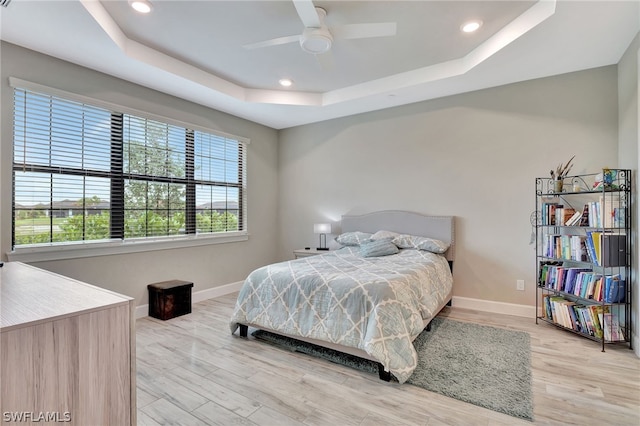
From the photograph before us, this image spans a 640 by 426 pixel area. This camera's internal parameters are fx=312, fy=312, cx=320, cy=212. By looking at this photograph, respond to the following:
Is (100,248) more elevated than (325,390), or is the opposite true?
(100,248)

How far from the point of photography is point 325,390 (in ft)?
7.02

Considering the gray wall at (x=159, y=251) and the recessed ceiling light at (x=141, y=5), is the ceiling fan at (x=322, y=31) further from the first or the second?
the gray wall at (x=159, y=251)

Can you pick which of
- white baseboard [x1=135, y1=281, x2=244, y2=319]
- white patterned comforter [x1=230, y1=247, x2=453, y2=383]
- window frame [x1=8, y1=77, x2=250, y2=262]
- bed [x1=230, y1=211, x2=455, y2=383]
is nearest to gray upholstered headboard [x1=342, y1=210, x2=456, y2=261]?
bed [x1=230, y1=211, x2=455, y2=383]

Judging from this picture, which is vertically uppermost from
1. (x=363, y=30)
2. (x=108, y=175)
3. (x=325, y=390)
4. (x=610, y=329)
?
(x=363, y=30)

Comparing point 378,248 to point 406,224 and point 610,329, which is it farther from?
point 610,329

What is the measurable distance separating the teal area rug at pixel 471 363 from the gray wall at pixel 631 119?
3.18 feet

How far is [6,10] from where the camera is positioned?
7.54 feet

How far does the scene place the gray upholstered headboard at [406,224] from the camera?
13.1ft

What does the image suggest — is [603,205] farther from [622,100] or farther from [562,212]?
[622,100]

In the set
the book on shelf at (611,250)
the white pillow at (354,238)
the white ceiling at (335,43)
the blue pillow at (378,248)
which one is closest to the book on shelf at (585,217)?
the book on shelf at (611,250)

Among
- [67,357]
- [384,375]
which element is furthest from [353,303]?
[67,357]

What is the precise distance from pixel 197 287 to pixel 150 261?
0.78 meters

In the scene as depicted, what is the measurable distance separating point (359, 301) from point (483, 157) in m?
2.65

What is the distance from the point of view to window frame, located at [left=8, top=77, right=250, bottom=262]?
110 inches
